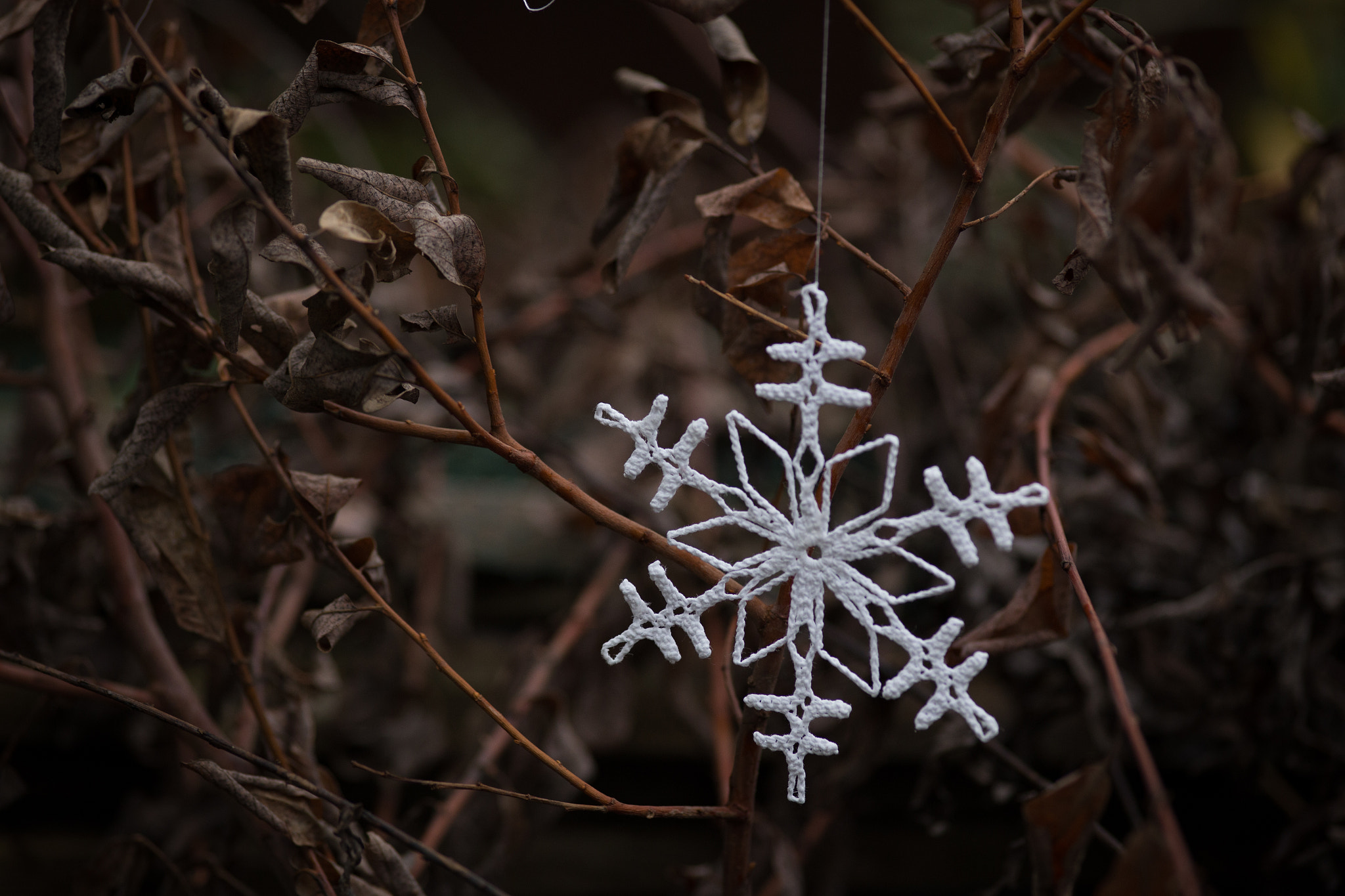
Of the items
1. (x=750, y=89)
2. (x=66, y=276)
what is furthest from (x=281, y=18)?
(x=750, y=89)

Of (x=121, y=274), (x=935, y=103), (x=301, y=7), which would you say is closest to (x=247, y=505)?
(x=121, y=274)

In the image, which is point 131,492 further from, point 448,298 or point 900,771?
point 448,298

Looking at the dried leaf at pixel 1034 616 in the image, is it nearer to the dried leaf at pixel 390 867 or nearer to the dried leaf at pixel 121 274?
the dried leaf at pixel 390 867

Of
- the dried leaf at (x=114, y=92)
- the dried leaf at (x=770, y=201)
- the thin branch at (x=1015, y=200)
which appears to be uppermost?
the dried leaf at (x=114, y=92)

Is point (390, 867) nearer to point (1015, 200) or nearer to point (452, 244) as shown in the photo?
point (452, 244)

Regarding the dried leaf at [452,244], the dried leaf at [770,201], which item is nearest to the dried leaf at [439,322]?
the dried leaf at [452,244]

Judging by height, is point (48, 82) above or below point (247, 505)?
above

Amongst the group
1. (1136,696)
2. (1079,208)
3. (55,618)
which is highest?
(1079,208)
